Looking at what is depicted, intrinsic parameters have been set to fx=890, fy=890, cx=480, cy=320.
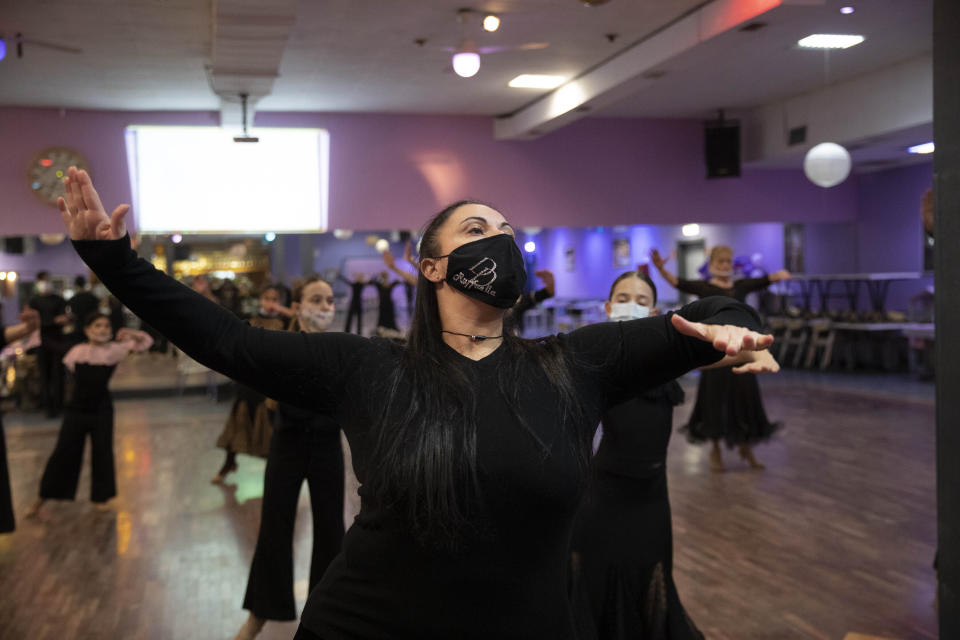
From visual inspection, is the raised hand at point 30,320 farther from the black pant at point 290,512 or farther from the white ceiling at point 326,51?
the white ceiling at point 326,51

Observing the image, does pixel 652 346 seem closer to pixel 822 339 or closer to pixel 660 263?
pixel 660 263

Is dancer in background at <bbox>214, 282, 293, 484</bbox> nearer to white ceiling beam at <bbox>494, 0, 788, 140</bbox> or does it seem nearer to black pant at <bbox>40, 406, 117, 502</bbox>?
black pant at <bbox>40, 406, 117, 502</bbox>

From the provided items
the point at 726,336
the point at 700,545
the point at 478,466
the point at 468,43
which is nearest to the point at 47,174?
the point at 468,43

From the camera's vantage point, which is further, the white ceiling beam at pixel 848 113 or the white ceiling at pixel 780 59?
the white ceiling beam at pixel 848 113

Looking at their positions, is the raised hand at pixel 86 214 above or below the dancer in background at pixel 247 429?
above

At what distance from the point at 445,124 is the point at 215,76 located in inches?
158

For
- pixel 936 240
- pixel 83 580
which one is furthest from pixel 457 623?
pixel 83 580

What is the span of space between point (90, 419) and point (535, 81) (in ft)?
17.9

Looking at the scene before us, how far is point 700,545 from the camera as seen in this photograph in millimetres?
4914

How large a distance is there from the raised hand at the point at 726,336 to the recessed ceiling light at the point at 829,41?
7024 mm

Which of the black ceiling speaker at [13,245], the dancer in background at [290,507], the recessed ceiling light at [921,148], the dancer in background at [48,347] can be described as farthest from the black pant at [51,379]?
the recessed ceiling light at [921,148]

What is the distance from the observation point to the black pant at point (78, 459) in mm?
5875

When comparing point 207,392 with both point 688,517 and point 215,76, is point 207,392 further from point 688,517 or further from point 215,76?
point 688,517

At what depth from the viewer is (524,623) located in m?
1.63
